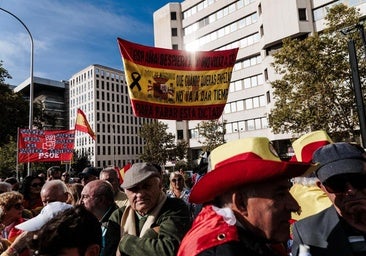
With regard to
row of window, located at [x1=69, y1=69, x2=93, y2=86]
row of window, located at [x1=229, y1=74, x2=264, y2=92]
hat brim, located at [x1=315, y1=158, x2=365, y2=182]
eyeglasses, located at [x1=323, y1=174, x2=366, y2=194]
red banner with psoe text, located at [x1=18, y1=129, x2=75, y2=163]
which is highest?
row of window, located at [x1=69, y1=69, x2=93, y2=86]

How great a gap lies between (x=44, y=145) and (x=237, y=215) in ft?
40.7

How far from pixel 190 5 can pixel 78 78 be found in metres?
75.0

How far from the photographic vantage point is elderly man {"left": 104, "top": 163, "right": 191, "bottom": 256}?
2506 mm

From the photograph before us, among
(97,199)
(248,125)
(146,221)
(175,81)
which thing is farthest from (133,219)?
(248,125)

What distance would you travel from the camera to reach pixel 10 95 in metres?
28.2

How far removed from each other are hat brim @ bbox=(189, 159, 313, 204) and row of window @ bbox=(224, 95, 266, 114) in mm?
42580

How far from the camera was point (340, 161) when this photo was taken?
2.05m

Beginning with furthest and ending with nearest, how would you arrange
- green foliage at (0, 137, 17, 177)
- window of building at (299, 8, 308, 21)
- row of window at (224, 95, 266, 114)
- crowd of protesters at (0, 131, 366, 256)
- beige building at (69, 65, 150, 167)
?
beige building at (69, 65, 150, 167), green foliage at (0, 137, 17, 177), row of window at (224, 95, 266, 114), window of building at (299, 8, 308, 21), crowd of protesters at (0, 131, 366, 256)

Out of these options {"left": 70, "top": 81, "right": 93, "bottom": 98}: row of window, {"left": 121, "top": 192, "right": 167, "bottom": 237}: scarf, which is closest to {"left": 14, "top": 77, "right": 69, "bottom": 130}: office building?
{"left": 70, "top": 81, "right": 93, "bottom": 98}: row of window

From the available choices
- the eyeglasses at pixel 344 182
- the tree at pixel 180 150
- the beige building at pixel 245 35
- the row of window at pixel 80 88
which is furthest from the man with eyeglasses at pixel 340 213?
the row of window at pixel 80 88

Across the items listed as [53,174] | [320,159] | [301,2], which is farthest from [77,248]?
[301,2]

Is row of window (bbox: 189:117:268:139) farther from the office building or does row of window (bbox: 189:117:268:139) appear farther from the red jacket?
the office building

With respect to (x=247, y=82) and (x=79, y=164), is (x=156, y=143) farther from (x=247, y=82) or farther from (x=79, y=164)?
(x=247, y=82)

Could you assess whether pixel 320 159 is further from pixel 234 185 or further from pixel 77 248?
pixel 77 248
